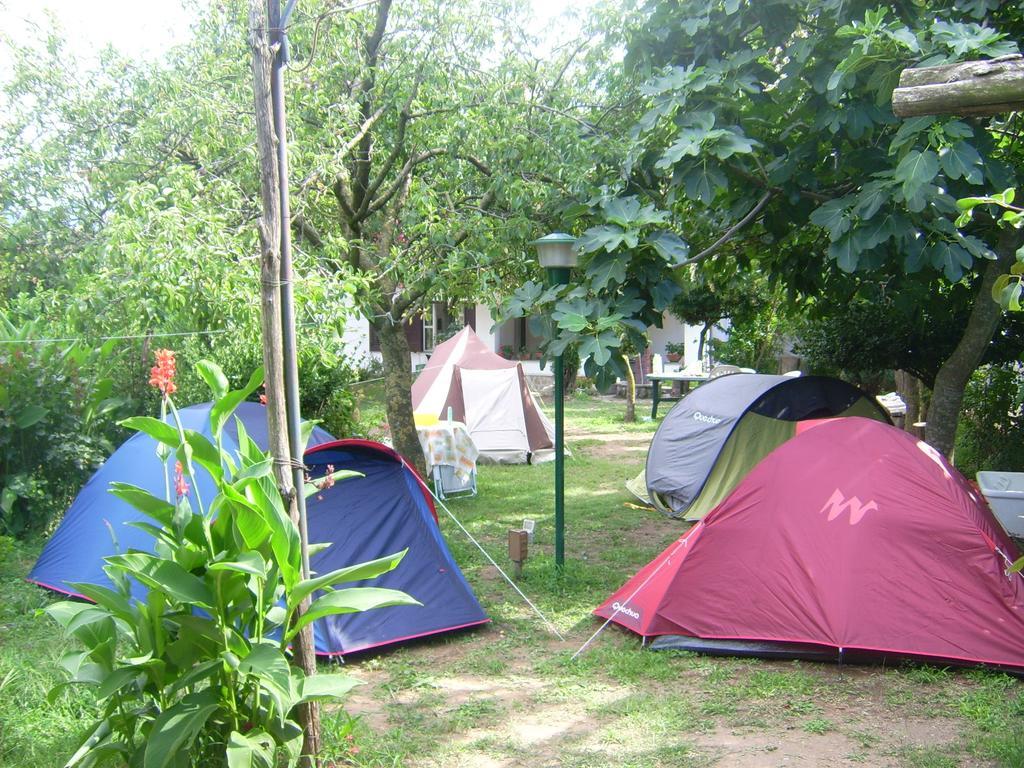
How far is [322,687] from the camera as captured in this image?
10.7 ft

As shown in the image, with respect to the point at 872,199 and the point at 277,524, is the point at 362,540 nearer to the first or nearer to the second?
the point at 277,524

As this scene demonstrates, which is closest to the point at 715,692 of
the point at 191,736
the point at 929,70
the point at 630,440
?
the point at 191,736

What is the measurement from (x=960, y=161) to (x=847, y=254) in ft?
2.70

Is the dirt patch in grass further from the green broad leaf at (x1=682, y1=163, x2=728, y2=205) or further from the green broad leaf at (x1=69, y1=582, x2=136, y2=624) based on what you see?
the green broad leaf at (x1=682, y1=163, x2=728, y2=205)

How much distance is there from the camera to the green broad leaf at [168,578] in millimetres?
3084

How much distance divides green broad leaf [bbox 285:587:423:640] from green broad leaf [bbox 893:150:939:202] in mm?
3339

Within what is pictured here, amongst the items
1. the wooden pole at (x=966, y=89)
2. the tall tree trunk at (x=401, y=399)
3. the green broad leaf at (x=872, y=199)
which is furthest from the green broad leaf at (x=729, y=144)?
the tall tree trunk at (x=401, y=399)

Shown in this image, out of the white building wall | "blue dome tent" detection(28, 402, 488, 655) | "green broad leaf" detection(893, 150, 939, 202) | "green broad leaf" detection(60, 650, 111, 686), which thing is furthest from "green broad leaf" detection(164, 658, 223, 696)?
the white building wall

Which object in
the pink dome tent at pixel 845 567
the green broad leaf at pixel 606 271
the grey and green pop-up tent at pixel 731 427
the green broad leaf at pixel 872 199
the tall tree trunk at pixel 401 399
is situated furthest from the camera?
the tall tree trunk at pixel 401 399

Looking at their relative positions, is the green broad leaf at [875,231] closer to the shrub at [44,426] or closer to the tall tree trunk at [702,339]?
the shrub at [44,426]

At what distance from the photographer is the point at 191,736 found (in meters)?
3.11

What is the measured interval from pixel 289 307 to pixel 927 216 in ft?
12.8

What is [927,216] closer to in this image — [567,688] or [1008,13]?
[1008,13]

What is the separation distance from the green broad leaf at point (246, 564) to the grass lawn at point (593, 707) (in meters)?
1.11
